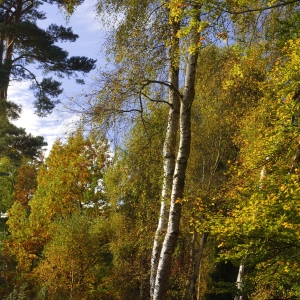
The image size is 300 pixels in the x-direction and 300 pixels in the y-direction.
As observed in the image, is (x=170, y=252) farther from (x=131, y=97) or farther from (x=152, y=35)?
(x=152, y=35)

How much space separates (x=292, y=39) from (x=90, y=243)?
457 inches

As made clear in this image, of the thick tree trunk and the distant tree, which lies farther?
the distant tree

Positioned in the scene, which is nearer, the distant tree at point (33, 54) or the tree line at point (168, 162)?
the tree line at point (168, 162)

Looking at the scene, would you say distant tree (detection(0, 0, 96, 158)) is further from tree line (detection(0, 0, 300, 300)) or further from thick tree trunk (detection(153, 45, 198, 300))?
thick tree trunk (detection(153, 45, 198, 300))

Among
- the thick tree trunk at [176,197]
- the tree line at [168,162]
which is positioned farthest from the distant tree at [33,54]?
the thick tree trunk at [176,197]

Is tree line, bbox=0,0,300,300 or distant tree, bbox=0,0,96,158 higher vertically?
distant tree, bbox=0,0,96,158

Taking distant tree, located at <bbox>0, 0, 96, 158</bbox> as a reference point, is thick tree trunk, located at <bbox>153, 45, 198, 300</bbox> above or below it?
below

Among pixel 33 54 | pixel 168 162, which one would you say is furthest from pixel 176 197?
pixel 33 54

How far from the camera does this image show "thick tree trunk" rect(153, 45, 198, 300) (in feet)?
20.2

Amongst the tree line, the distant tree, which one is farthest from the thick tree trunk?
the distant tree

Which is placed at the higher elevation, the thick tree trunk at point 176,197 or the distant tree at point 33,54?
the distant tree at point 33,54

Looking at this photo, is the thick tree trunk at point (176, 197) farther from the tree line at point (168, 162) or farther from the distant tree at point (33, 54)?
the distant tree at point (33, 54)

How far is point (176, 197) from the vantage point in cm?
624

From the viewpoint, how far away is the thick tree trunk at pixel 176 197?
20.2 feet
